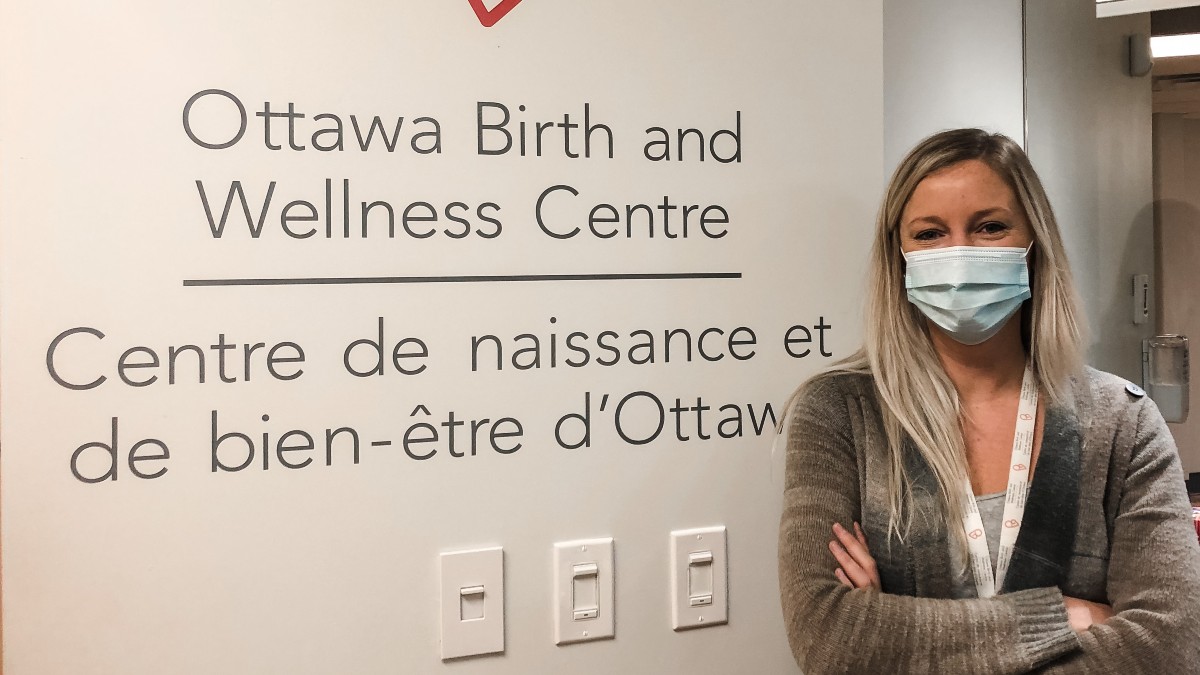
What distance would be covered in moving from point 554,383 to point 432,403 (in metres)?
0.23

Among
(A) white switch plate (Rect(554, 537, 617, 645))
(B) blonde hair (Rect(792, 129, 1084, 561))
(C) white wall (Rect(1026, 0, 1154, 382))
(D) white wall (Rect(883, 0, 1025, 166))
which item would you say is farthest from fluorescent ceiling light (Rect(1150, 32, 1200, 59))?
(A) white switch plate (Rect(554, 537, 617, 645))

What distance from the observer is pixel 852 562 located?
140cm

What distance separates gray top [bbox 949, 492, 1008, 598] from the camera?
4.55 feet

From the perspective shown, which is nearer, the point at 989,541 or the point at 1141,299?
the point at 989,541

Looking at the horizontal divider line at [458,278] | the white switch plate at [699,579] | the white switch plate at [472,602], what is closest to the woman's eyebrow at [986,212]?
the horizontal divider line at [458,278]

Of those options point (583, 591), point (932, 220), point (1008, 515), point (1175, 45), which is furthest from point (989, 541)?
point (1175, 45)

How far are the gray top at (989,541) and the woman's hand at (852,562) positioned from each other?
13 centimetres

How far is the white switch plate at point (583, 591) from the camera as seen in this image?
1.63 m

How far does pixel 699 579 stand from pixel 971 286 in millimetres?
761

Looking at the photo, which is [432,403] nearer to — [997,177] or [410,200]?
[410,200]

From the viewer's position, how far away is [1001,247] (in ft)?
4.85

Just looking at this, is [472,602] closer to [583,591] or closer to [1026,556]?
[583,591]

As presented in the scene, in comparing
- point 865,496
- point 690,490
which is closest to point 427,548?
point 690,490

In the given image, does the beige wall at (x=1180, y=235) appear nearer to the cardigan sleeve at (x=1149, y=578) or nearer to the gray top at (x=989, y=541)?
the cardigan sleeve at (x=1149, y=578)
